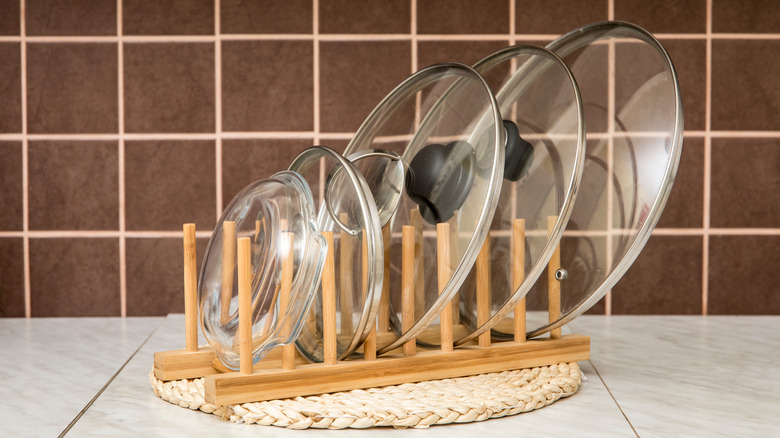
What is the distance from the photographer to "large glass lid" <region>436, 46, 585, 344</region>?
0.66 m

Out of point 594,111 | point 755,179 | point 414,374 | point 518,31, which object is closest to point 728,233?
point 755,179

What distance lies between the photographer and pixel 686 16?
3.58ft

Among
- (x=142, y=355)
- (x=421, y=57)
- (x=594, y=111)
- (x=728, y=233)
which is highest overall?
(x=421, y=57)

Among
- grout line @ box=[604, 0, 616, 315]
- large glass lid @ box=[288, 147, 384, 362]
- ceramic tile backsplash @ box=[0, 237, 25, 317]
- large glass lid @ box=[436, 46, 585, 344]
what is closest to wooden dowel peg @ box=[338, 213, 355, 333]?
large glass lid @ box=[288, 147, 384, 362]

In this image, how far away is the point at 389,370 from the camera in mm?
640

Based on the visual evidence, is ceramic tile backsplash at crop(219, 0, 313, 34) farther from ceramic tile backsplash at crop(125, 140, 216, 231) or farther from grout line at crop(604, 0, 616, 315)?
grout line at crop(604, 0, 616, 315)

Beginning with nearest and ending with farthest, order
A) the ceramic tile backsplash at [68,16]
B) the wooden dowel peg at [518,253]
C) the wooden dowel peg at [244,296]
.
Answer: the wooden dowel peg at [244,296]
the wooden dowel peg at [518,253]
the ceramic tile backsplash at [68,16]

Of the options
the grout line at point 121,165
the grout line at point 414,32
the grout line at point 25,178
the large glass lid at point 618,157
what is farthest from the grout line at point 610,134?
the grout line at point 25,178

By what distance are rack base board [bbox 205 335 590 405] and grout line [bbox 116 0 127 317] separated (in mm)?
593

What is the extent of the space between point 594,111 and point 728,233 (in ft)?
1.80

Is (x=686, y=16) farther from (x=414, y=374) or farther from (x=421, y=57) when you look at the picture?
(x=414, y=374)

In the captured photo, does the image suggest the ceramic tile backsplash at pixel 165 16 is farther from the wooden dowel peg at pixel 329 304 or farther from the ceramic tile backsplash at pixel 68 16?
the wooden dowel peg at pixel 329 304

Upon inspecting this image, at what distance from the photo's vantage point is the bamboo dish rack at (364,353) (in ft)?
1.88

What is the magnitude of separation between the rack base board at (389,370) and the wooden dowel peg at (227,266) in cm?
5
